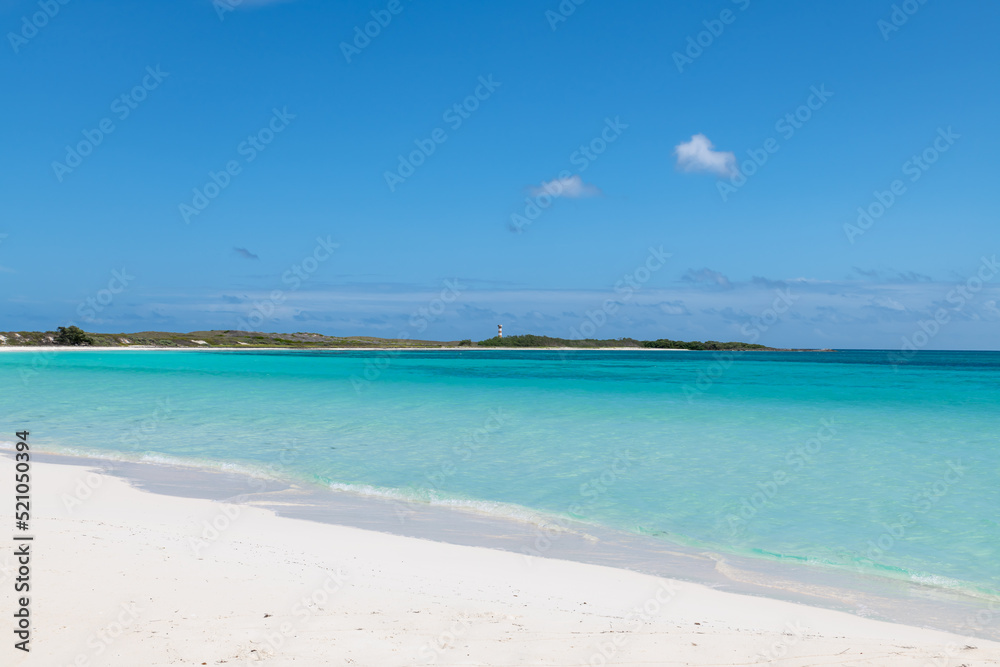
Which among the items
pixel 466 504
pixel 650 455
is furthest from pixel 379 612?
pixel 650 455

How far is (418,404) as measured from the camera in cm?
2183

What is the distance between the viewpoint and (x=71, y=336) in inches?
3233

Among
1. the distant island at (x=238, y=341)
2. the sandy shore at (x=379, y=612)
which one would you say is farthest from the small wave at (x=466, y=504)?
the distant island at (x=238, y=341)

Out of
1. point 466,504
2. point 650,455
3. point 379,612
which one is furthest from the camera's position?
point 650,455

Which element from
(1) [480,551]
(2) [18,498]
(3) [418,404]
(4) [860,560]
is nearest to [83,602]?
(1) [480,551]

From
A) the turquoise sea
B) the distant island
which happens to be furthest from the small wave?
the distant island

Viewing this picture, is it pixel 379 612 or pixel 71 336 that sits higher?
pixel 71 336

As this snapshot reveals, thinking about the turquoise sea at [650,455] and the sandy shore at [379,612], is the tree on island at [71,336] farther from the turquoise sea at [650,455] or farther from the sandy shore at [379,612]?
the sandy shore at [379,612]

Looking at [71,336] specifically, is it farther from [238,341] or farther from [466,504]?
[466,504]

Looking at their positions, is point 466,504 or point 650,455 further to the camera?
point 650,455

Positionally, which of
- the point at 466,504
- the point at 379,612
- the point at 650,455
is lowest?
the point at 379,612

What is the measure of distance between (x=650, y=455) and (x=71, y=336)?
91527 millimetres

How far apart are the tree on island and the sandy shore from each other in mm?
91191

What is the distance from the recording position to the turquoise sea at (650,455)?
7.39m
